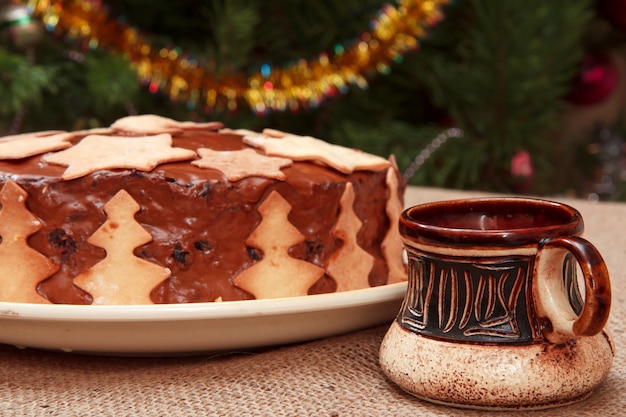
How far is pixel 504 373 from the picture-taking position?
2.09 ft

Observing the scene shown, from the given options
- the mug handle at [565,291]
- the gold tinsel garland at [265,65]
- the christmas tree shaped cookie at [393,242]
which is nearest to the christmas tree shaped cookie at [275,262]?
the christmas tree shaped cookie at [393,242]

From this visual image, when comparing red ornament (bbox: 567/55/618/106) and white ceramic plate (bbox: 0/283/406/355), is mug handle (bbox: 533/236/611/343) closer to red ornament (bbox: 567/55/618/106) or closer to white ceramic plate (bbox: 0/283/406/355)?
white ceramic plate (bbox: 0/283/406/355)

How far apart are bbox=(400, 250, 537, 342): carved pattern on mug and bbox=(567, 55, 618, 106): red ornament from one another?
1616 mm

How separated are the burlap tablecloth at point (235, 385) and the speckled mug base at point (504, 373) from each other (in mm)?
16

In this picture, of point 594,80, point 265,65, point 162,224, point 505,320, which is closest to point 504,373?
point 505,320

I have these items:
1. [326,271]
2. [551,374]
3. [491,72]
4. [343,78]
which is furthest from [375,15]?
[551,374]

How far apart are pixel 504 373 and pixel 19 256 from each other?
18.3 inches

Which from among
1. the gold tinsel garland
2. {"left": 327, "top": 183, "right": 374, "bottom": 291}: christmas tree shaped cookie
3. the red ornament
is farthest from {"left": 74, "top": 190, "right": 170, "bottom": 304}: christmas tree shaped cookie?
the red ornament

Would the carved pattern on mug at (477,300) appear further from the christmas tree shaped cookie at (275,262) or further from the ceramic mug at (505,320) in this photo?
the christmas tree shaped cookie at (275,262)

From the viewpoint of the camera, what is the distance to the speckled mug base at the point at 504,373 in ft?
2.09

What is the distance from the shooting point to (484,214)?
2.49 ft

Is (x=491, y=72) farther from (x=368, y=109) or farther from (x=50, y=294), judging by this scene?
(x=50, y=294)

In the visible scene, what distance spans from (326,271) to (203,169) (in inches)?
6.2

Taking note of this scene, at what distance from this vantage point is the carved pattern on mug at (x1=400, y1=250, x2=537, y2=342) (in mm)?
649
